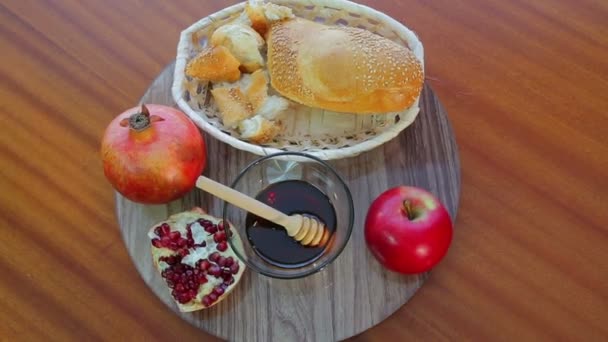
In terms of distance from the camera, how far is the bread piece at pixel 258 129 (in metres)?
0.74

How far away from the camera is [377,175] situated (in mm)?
760

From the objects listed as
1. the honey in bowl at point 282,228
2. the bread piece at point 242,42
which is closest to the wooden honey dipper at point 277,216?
the honey in bowl at point 282,228

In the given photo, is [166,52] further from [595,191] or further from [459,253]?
[595,191]

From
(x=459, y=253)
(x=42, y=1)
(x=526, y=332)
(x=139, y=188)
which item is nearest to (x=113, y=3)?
(x=42, y=1)

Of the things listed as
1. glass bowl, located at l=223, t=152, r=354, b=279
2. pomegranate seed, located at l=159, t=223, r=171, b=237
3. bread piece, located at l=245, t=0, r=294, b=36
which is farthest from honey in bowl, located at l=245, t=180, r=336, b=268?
bread piece, located at l=245, t=0, r=294, b=36

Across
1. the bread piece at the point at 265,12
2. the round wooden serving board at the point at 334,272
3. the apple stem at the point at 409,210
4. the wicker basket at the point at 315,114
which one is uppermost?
the bread piece at the point at 265,12

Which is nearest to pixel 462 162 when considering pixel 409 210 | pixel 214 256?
pixel 409 210

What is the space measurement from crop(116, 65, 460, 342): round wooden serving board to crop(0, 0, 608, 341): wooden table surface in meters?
0.04

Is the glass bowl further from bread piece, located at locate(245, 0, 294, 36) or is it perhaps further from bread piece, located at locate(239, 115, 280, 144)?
bread piece, located at locate(245, 0, 294, 36)

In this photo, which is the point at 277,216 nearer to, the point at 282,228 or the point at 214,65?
the point at 282,228

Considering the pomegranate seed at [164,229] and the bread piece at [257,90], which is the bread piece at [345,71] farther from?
the pomegranate seed at [164,229]

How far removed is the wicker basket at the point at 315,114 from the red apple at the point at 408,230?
0.08 m

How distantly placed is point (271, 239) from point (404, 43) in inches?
13.6

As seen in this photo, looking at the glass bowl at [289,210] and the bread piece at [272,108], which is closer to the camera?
the glass bowl at [289,210]
